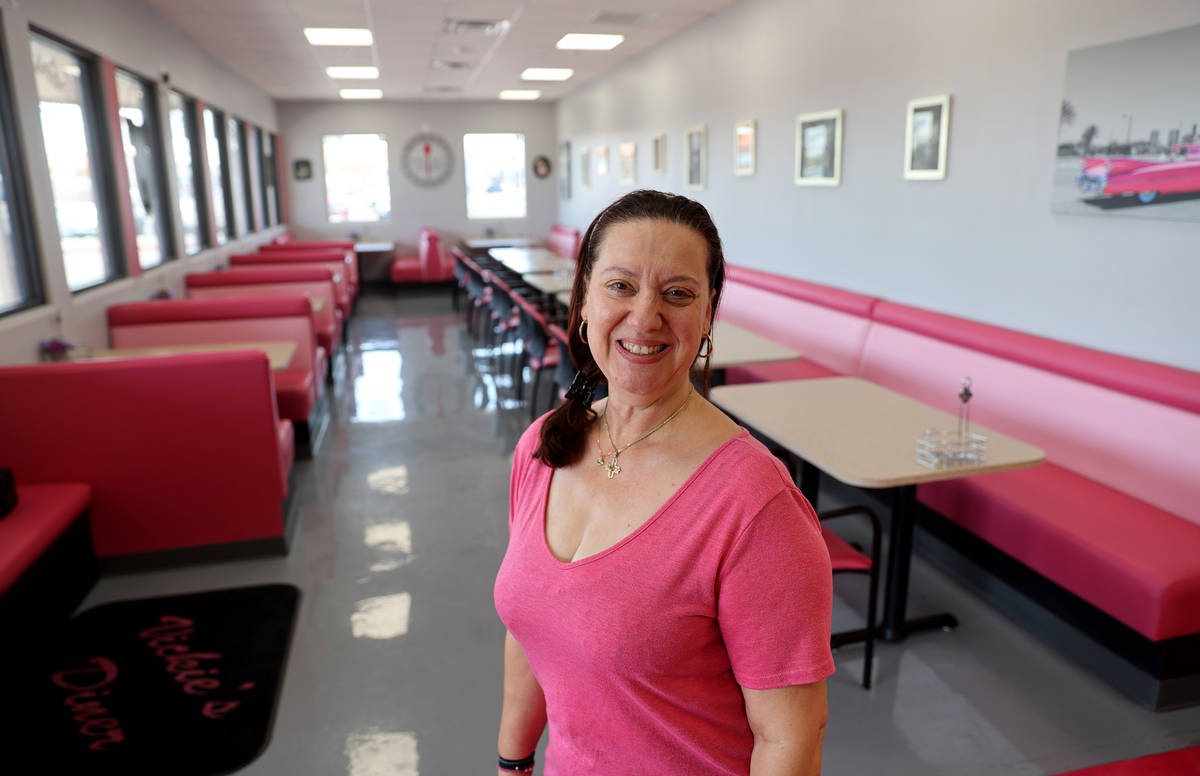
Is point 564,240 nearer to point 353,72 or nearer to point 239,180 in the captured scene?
point 353,72

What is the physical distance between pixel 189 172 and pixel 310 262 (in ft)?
5.27

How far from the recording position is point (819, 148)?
5.74 m

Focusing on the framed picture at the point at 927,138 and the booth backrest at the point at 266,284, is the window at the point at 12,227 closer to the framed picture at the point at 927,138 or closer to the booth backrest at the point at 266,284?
the booth backrest at the point at 266,284

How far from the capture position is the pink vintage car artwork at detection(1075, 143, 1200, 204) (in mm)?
3057

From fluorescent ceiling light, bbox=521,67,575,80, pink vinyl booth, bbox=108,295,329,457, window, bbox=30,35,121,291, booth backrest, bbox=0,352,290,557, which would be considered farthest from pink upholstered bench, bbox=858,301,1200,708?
fluorescent ceiling light, bbox=521,67,575,80

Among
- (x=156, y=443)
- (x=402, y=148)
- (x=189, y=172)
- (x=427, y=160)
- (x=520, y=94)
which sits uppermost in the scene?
(x=520, y=94)

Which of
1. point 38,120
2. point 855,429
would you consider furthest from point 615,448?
point 38,120

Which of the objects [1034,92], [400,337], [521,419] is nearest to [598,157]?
[400,337]

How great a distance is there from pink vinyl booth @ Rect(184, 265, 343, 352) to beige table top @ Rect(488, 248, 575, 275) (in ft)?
7.58

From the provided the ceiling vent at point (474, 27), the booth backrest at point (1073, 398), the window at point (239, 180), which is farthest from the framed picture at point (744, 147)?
the window at point (239, 180)

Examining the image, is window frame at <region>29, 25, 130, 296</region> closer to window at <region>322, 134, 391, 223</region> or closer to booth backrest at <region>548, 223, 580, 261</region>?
booth backrest at <region>548, 223, 580, 261</region>

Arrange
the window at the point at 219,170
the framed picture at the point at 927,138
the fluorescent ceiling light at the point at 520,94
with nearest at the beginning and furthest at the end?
the framed picture at the point at 927,138 → the window at the point at 219,170 → the fluorescent ceiling light at the point at 520,94

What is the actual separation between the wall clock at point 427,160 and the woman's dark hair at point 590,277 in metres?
13.6

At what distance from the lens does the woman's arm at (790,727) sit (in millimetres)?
957
